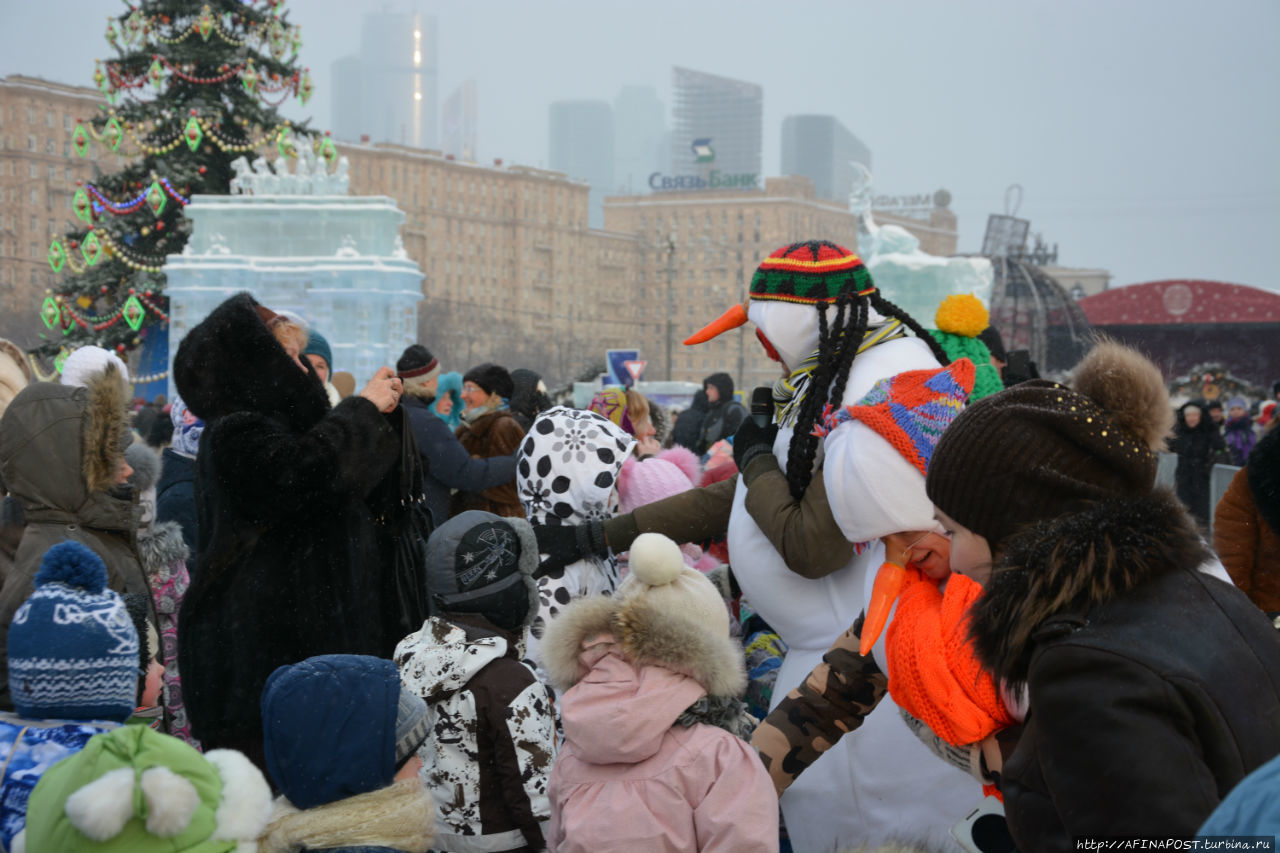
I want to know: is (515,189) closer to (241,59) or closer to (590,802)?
(241,59)

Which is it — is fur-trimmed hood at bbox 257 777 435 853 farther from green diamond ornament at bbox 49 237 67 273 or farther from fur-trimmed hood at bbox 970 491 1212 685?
green diamond ornament at bbox 49 237 67 273

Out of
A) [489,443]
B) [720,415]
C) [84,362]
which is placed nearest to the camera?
[84,362]

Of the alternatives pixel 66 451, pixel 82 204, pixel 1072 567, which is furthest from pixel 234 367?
pixel 82 204

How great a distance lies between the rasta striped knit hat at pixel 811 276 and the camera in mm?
2934

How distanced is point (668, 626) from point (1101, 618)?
1201 mm

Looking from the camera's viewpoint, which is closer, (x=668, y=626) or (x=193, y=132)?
(x=668, y=626)

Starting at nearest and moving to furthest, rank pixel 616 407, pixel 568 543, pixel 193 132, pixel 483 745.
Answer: pixel 483 745 < pixel 568 543 < pixel 616 407 < pixel 193 132

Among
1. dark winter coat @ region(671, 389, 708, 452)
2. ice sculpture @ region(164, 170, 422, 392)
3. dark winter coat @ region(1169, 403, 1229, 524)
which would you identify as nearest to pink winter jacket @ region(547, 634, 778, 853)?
dark winter coat @ region(671, 389, 708, 452)

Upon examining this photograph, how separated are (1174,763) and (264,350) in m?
2.51

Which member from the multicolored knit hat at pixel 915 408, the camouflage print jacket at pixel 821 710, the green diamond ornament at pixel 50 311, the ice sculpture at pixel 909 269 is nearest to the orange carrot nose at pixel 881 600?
the camouflage print jacket at pixel 821 710

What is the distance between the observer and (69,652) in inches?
90.0

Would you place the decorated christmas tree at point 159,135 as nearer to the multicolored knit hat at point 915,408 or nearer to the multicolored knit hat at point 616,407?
the multicolored knit hat at point 616,407

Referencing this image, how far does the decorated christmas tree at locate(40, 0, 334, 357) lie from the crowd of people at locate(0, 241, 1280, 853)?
20.5 meters

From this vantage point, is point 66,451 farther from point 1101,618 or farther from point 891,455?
point 1101,618
